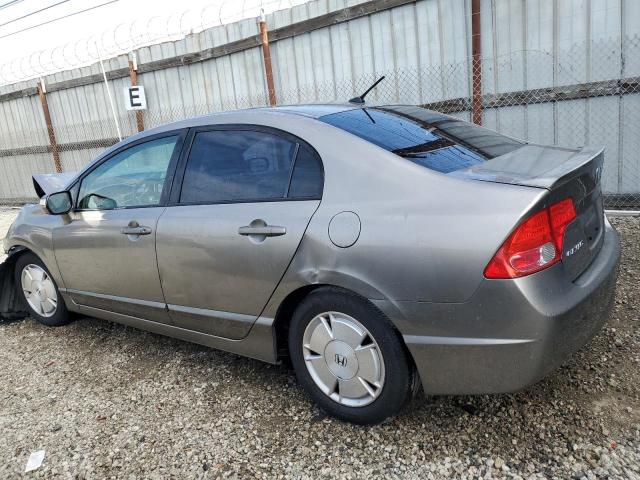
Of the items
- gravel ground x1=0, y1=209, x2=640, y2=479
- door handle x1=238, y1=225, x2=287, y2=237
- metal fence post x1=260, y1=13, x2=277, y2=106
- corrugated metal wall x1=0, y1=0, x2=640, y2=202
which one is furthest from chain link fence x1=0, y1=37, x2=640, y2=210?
door handle x1=238, y1=225, x2=287, y2=237

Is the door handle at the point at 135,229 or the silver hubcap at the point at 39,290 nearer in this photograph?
the door handle at the point at 135,229

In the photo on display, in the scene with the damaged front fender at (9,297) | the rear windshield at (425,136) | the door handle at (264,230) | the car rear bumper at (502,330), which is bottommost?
the damaged front fender at (9,297)

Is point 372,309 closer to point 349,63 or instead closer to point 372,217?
point 372,217

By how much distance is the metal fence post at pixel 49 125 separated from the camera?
11.5 m

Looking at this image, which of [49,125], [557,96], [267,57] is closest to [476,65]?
[557,96]

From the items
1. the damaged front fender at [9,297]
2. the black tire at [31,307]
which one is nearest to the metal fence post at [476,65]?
the black tire at [31,307]

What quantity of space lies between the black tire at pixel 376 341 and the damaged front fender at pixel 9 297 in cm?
317

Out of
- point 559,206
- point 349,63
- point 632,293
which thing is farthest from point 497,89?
point 559,206

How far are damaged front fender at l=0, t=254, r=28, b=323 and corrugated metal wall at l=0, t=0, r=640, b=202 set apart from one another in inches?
183

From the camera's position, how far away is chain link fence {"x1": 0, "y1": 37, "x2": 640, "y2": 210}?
5566 mm

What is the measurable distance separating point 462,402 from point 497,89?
454 centimetres

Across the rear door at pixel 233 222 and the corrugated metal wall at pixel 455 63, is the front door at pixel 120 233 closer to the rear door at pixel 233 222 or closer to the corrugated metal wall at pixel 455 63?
the rear door at pixel 233 222

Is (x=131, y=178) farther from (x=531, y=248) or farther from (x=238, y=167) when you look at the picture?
(x=531, y=248)

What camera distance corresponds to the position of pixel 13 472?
2584 mm
